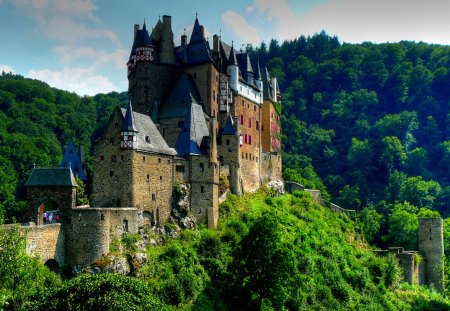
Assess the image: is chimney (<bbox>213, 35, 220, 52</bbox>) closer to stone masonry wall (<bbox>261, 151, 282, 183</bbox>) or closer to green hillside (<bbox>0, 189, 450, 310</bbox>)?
stone masonry wall (<bbox>261, 151, 282, 183</bbox>)

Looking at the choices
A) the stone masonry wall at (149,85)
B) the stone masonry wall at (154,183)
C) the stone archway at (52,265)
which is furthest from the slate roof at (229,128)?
the stone archway at (52,265)

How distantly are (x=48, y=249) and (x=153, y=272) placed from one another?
7.50 m

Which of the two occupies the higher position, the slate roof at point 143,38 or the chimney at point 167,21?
the chimney at point 167,21

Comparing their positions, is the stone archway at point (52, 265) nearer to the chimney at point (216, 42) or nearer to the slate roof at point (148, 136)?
the slate roof at point (148, 136)

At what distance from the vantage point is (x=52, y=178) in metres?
41.8

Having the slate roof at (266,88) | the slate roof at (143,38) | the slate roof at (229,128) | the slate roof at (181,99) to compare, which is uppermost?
the slate roof at (143,38)

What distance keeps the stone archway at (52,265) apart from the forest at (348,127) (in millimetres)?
24134

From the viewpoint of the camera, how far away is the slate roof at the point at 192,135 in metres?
51.2

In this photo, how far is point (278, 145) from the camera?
74188 millimetres

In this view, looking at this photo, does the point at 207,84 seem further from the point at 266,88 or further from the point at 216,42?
the point at 266,88

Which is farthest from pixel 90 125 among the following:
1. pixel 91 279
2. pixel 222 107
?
pixel 91 279

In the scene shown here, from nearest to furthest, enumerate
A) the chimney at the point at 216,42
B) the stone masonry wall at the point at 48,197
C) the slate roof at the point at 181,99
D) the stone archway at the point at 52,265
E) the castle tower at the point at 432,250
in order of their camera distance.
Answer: the stone archway at the point at 52,265, the stone masonry wall at the point at 48,197, the slate roof at the point at 181,99, the chimney at the point at 216,42, the castle tower at the point at 432,250

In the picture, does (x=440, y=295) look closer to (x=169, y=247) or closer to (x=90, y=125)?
(x=169, y=247)

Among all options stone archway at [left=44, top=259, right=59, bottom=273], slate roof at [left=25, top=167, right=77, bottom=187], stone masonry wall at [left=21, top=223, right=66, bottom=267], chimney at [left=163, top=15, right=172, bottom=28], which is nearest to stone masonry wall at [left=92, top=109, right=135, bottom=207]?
slate roof at [left=25, top=167, right=77, bottom=187]
